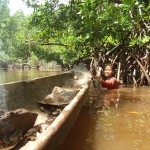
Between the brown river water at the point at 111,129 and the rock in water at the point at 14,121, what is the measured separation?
51 cm

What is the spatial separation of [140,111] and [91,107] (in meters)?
1.01

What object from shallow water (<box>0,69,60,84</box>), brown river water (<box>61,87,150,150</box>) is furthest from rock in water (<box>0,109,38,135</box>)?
shallow water (<box>0,69,60,84</box>)

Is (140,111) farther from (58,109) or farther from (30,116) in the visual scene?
(30,116)

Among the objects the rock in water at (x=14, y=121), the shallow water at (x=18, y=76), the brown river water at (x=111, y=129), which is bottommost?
the shallow water at (x=18, y=76)

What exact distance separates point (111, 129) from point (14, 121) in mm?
1673

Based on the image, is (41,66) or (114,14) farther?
(41,66)

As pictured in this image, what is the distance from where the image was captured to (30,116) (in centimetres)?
309

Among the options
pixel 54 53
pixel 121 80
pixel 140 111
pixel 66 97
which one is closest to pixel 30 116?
pixel 66 97

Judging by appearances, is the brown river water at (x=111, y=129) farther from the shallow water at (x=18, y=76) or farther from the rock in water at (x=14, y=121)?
the shallow water at (x=18, y=76)

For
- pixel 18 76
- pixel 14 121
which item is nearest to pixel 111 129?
pixel 14 121

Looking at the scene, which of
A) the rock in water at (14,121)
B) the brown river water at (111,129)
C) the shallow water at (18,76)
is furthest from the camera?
the shallow water at (18,76)

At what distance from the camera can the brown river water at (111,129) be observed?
336 centimetres

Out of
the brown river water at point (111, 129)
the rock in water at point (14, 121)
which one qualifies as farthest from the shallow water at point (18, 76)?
the rock in water at point (14, 121)

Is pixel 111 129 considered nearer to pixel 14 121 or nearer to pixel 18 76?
pixel 14 121
